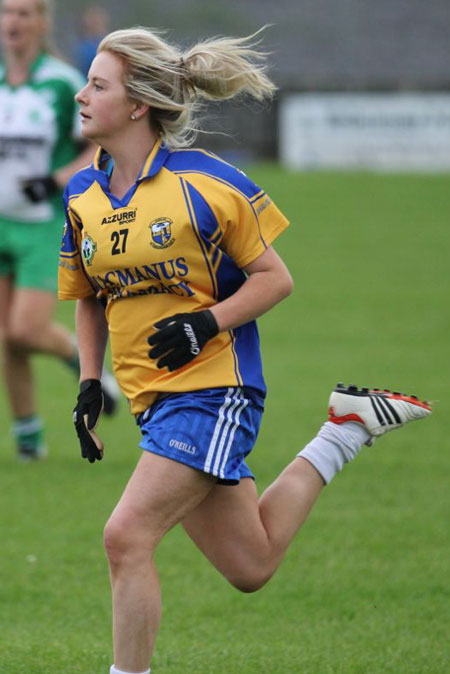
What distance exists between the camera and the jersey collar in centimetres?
404

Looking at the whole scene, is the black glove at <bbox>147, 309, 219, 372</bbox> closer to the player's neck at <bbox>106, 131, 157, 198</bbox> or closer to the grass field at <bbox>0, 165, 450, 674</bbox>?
the player's neck at <bbox>106, 131, 157, 198</bbox>

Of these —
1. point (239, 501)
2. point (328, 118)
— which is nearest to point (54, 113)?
point (239, 501)

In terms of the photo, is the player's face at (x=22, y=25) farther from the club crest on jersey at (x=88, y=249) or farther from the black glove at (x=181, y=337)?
the black glove at (x=181, y=337)

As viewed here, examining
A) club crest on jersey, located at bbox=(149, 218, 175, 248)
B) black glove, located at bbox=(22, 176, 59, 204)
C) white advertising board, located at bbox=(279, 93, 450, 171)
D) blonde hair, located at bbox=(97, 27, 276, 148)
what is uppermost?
blonde hair, located at bbox=(97, 27, 276, 148)

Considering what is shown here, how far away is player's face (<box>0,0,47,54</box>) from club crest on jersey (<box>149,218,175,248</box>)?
3833mm

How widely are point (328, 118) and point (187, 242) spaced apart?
975 inches

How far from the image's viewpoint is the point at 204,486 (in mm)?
3953

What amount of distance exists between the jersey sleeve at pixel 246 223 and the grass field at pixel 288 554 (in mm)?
1432

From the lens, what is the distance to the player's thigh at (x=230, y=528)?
13.7ft

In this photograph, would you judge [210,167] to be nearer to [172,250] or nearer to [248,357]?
[172,250]

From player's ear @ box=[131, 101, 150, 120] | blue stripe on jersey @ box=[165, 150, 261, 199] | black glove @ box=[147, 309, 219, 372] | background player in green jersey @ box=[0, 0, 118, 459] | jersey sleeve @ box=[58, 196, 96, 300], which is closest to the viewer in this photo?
black glove @ box=[147, 309, 219, 372]

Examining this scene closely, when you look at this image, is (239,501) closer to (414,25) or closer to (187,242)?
(187,242)

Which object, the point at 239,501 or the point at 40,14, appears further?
the point at 40,14

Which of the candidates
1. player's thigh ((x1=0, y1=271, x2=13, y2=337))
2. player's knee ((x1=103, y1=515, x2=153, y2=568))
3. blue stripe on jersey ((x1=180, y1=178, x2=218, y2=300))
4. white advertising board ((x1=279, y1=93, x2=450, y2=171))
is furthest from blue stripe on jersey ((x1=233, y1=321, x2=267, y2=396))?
white advertising board ((x1=279, y1=93, x2=450, y2=171))
